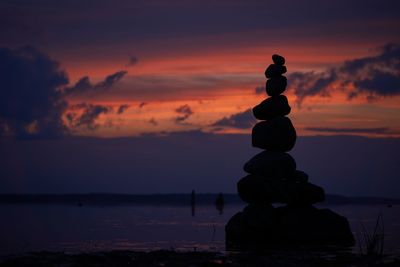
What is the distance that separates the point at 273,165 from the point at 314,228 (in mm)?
3836

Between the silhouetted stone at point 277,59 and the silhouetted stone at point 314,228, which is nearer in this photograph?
the silhouetted stone at point 314,228

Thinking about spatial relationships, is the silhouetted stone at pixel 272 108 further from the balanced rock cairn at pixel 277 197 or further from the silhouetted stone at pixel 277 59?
the silhouetted stone at pixel 277 59

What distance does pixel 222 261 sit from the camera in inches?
→ 946

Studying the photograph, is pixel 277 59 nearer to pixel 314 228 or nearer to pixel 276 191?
pixel 276 191

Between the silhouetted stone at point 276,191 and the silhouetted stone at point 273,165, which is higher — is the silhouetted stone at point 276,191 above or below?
below

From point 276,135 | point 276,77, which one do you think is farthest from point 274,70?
point 276,135

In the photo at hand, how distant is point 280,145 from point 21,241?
13744 mm

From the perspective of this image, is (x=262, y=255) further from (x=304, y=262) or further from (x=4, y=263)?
(x=4, y=263)

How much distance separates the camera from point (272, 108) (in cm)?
3719

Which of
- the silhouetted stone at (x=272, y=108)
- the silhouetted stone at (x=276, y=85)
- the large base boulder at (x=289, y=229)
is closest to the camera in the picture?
the large base boulder at (x=289, y=229)

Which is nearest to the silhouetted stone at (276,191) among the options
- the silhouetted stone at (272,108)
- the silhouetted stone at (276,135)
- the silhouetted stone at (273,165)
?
the silhouetted stone at (273,165)

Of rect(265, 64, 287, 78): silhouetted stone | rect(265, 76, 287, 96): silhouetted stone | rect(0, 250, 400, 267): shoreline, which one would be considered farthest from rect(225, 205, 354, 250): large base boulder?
rect(265, 64, 287, 78): silhouetted stone

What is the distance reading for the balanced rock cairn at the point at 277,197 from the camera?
34469 mm

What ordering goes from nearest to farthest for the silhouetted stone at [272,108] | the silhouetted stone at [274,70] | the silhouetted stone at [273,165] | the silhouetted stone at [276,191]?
the silhouetted stone at [276,191], the silhouetted stone at [273,165], the silhouetted stone at [272,108], the silhouetted stone at [274,70]
